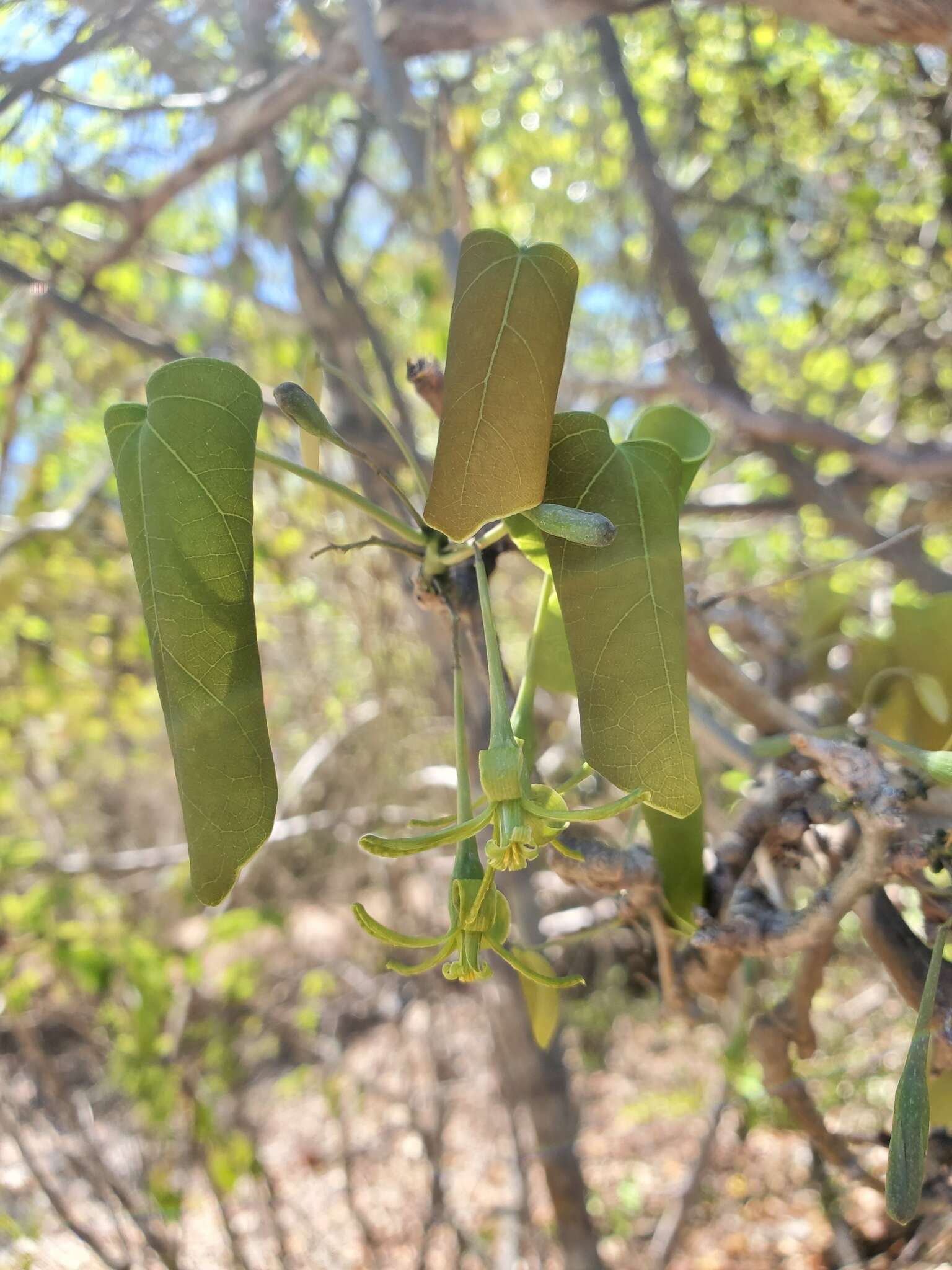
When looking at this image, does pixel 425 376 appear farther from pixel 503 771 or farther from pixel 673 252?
pixel 673 252

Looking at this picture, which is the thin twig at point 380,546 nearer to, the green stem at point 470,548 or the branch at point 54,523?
the green stem at point 470,548

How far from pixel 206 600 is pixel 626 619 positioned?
199mm

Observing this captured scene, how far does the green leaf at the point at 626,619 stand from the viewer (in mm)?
409

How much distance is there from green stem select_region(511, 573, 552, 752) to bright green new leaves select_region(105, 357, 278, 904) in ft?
0.41

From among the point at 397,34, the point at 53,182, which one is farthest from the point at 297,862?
the point at 397,34

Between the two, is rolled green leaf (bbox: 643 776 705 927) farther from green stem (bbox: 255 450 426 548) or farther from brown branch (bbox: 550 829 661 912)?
green stem (bbox: 255 450 426 548)

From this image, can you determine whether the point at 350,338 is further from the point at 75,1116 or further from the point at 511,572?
the point at 75,1116

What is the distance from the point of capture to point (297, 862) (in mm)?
2873

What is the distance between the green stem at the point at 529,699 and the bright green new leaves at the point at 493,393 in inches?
3.4

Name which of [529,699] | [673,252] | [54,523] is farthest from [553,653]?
[673,252]

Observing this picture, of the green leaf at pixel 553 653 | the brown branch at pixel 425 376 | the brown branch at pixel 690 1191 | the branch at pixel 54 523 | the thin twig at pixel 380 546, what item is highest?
the branch at pixel 54 523

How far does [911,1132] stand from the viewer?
1.31ft

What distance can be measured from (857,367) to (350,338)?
1437 mm

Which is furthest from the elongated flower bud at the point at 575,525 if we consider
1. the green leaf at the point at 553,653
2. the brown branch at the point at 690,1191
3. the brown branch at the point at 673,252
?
the brown branch at the point at 673,252
